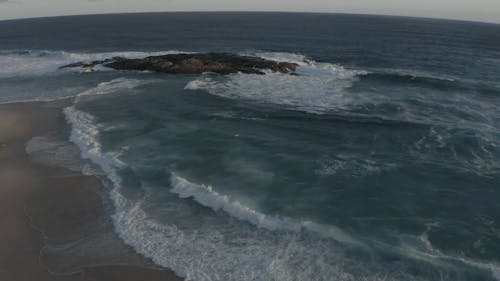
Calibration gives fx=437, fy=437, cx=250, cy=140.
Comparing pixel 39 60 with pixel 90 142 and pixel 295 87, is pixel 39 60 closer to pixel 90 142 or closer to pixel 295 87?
pixel 295 87

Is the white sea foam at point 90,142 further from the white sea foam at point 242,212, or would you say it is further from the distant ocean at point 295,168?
the white sea foam at point 242,212

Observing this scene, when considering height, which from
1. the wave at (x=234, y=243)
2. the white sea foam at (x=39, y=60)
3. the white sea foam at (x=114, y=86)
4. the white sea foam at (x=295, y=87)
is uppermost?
the white sea foam at (x=295, y=87)

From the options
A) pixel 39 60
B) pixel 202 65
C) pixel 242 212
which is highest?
pixel 202 65

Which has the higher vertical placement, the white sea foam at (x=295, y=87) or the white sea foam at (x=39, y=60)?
the white sea foam at (x=295, y=87)

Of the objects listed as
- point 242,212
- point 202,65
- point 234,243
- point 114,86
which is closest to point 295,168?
point 242,212

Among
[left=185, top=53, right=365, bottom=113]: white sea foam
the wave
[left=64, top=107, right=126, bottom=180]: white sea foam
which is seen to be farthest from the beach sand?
[left=185, top=53, right=365, bottom=113]: white sea foam

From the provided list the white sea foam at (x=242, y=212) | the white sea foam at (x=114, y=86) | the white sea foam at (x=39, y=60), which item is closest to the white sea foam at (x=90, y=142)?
the white sea foam at (x=242, y=212)

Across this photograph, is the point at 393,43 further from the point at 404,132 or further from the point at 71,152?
the point at 71,152
